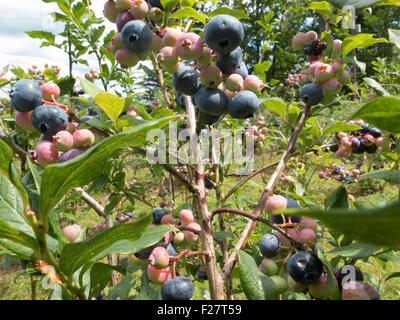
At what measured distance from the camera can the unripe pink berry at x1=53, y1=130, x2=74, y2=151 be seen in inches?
21.8

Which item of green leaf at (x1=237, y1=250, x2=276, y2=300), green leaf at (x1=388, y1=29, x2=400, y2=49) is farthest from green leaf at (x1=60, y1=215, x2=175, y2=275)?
green leaf at (x1=388, y1=29, x2=400, y2=49)

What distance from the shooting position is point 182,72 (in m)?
0.62

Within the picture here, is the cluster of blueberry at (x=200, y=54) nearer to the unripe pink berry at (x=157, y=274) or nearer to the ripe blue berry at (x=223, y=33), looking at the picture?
the ripe blue berry at (x=223, y=33)

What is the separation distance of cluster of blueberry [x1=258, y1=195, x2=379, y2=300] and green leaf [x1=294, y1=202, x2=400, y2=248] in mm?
250

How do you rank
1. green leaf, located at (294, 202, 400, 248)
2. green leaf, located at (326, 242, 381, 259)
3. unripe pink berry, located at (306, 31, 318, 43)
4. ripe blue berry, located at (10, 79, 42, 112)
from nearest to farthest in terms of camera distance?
green leaf, located at (294, 202, 400, 248) → green leaf, located at (326, 242, 381, 259) → ripe blue berry, located at (10, 79, 42, 112) → unripe pink berry, located at (306, 31, 318, 43)

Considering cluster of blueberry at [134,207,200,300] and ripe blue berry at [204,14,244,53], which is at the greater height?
ripe blue berry at [204,14,244,53]

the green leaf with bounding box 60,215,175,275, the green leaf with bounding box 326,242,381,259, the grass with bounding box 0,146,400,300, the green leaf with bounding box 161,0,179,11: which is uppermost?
the green leaf with bounding box 161,0,179,11

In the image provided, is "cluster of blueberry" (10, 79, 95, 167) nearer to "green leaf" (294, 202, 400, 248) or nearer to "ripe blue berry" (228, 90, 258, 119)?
"ripe blue berry" (228, 90, 258, 119)

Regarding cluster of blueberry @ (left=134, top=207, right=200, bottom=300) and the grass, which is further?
the grass

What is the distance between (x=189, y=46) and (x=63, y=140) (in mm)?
336

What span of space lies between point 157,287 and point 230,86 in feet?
2.15

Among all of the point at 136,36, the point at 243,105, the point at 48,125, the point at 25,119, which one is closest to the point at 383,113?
the point at 243,105
